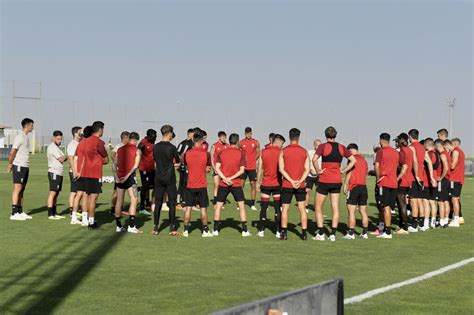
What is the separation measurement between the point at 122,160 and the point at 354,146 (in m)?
4.75

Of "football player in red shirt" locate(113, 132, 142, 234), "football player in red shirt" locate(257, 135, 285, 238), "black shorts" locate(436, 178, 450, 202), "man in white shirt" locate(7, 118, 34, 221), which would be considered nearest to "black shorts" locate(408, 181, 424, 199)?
"black shorts" locate(436, 178, 450, 202)

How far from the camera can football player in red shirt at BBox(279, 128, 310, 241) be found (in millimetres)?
12280

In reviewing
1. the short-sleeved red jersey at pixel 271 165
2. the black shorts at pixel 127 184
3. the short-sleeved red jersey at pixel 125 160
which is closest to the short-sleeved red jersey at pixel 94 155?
the short-sleeved red jersey at pixel 125 160

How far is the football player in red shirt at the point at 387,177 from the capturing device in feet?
43.0

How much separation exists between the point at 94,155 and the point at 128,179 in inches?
32.9

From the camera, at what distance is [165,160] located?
12578 millimetres

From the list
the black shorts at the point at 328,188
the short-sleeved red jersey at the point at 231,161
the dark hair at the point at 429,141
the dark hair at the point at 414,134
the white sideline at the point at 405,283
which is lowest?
the white sideline at the point at 405,283

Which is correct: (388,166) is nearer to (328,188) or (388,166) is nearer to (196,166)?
(328,188)

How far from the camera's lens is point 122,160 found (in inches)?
523

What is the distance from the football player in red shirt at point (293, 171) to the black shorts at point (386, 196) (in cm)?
178

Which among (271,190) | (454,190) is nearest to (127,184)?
(271,190)

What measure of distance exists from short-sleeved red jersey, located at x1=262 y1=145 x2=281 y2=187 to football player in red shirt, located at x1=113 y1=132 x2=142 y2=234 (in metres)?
2.48

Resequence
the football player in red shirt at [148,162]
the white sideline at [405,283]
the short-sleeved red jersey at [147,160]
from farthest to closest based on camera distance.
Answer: the short-sleeved red jersey at [147,160] < the football player in red shirt at [148,162] < the white sideline at [405,283]

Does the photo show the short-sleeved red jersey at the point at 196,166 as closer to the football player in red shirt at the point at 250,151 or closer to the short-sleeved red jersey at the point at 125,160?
the short-sleeved red jersey at the point at 125,160
